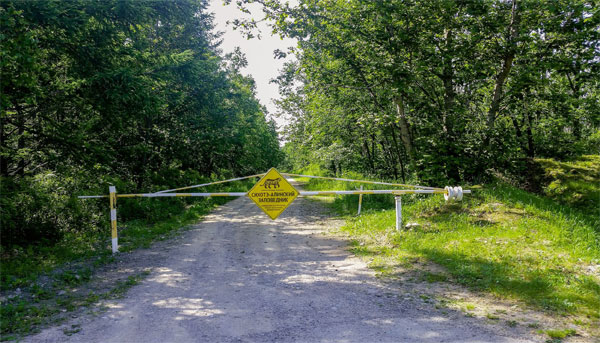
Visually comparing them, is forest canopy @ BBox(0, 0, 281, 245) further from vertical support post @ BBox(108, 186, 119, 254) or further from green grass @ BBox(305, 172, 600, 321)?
green grass @ BBox(305, 172, 600, 321)

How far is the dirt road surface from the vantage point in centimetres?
394

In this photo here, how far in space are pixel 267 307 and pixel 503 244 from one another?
472 cm

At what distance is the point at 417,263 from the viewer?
21.7 feet

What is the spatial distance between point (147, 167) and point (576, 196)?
15253 millimetres

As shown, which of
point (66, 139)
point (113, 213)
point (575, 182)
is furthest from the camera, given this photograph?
point (575, 182)

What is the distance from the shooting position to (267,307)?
476 cm

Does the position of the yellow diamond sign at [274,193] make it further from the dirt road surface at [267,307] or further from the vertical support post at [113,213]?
the vertical support post at [113,213]

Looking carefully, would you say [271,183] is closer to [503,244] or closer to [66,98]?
[503,244]

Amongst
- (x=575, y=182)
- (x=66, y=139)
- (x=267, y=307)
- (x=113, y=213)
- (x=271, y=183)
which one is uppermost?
(x=66, y=139)

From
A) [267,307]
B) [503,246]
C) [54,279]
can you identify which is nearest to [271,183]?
Result: [267,307]

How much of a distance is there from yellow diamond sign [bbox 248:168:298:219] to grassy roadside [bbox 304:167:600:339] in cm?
199

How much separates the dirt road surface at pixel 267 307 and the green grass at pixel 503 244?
1103 millimetres

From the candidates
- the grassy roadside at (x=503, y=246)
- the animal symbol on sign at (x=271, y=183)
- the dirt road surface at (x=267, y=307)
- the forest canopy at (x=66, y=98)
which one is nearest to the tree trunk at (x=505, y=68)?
the grassy roadside at (x=503, y=246)

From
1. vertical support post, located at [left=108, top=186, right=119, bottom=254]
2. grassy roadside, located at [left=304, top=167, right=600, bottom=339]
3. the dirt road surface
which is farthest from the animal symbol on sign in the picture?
vertical support post, located at [left=108, top=186, right=119, bottom=254]
